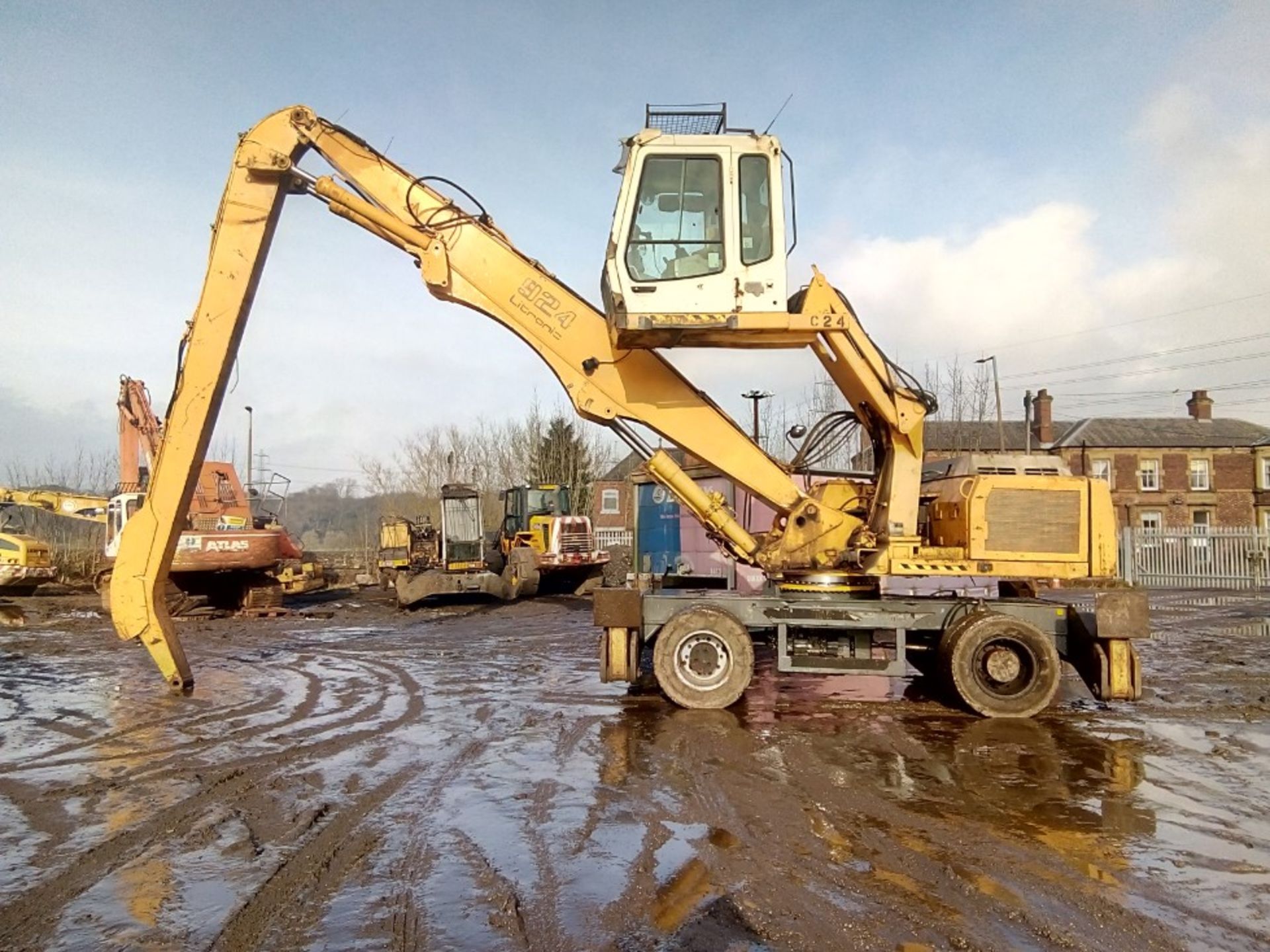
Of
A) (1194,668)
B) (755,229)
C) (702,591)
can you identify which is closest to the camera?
(755,229)

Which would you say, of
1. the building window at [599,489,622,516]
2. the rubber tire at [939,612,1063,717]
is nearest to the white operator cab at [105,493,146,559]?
the rubber tire at [939,612,1063,717]

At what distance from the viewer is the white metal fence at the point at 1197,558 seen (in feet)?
92.1

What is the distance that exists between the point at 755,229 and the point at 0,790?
24.7 feet

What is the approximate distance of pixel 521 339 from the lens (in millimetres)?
9492

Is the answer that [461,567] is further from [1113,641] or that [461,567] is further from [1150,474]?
[1150,474]

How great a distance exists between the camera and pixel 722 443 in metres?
9.48

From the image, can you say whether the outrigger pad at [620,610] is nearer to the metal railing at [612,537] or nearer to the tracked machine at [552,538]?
the tracked machine at [552,538]

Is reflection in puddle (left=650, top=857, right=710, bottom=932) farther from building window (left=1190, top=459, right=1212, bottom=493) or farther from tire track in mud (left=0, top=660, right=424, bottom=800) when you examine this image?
building window (left=1190, top=459, right=1212, bottom=493)

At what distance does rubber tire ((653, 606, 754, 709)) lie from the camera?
29.5ft

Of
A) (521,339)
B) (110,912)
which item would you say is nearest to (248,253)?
(521,339)

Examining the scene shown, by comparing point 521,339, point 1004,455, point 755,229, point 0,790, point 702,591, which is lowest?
point 0,790

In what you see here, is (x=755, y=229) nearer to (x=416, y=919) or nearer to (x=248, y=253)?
(x=248, y=253)

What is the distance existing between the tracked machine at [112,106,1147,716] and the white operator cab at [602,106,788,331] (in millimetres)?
19

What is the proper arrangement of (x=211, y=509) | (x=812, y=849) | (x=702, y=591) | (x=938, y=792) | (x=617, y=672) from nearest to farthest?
1. (x=812, y=849)
2. (x=938, y=792)
3. (x=617, y=672)
4. (x=702, y=591)
5. (x=211, y=509)
